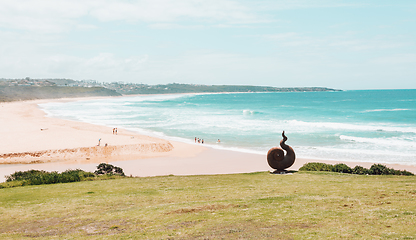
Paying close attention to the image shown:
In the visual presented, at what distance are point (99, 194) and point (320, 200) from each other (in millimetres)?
9804

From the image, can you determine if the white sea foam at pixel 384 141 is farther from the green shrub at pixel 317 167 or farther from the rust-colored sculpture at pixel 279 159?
the rust-colored sculpture at pixel 279 159

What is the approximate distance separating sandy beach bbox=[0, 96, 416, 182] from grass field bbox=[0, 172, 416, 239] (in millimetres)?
11427

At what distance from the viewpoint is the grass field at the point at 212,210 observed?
8.95 metres

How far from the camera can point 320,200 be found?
468 inches

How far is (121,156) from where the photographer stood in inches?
1351

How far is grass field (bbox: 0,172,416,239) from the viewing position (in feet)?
29.4

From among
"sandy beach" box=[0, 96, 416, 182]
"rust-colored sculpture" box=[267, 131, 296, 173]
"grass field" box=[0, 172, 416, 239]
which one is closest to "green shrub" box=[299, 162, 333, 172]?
"rust-colored sculpture" box=[267, 131, 296, 173]

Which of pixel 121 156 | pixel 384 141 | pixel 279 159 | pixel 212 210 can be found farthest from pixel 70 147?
pixel 384 141

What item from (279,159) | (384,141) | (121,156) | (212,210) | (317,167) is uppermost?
(279,159)

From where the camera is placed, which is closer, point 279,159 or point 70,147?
point 279,159

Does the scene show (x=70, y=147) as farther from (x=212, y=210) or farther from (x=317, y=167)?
(x=212, y=210)

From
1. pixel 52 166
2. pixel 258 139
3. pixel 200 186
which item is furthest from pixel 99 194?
pixel 258 139

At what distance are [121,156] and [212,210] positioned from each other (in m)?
25.0

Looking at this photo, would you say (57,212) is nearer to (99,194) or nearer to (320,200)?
(99,194)
